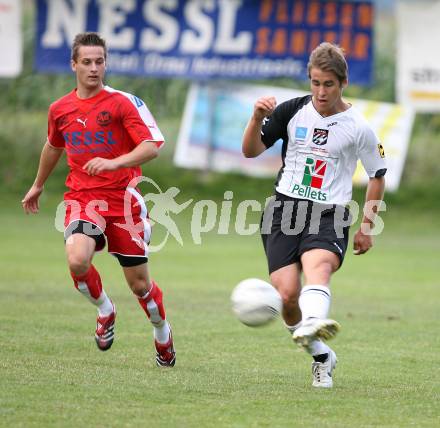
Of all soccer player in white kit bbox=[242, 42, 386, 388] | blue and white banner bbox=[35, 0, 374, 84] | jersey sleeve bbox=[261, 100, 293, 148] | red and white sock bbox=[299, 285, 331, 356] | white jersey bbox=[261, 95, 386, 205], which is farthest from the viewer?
blue and white banner bbox=[35, 0, 374, 84]

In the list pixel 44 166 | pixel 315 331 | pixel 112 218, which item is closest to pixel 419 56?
pixel 44 166

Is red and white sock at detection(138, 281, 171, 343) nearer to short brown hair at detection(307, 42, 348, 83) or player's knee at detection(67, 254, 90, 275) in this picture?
player's knee at detection(67, 254, 90, 275)

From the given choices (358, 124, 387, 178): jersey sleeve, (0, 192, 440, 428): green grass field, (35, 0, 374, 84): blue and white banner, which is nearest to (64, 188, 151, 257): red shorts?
(0, 192, 440, 428): green grass field

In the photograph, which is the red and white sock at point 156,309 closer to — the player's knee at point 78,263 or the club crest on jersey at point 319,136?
the player's knee at point 78,263

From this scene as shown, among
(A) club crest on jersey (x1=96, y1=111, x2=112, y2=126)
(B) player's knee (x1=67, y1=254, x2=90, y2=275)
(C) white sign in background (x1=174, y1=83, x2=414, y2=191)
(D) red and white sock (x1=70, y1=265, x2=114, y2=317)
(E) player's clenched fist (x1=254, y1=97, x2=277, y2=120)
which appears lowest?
(C) white sign in background (x1=174, y1=83, x2=414, y2=191)

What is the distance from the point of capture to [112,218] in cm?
757

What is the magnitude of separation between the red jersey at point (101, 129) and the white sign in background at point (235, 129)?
566 inches

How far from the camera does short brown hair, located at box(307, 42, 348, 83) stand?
660 cm

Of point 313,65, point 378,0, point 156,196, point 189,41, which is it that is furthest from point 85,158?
point 378,0

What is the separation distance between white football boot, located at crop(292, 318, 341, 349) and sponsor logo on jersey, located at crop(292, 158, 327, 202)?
1032 mm

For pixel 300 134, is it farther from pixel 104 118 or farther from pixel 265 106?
pixel 104 118

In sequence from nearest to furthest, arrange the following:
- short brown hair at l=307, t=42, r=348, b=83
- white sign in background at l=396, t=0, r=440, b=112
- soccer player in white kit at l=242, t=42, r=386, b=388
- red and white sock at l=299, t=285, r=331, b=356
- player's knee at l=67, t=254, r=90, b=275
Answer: red and white sock at l=299, t=285, r=331, b=356 < short brown hair at l=307, t=42, r=348, b=83 < soccer player in white kit at l=242, t=42, r=386, b=388 < player's knee at l=67, t=254, r=90, b=275 < white sign in background at l=396, t=0, r=440, b=112

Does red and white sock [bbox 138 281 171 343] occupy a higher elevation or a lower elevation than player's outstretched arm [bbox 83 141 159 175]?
lower

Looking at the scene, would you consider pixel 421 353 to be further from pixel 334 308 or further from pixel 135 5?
pixel 135 5
